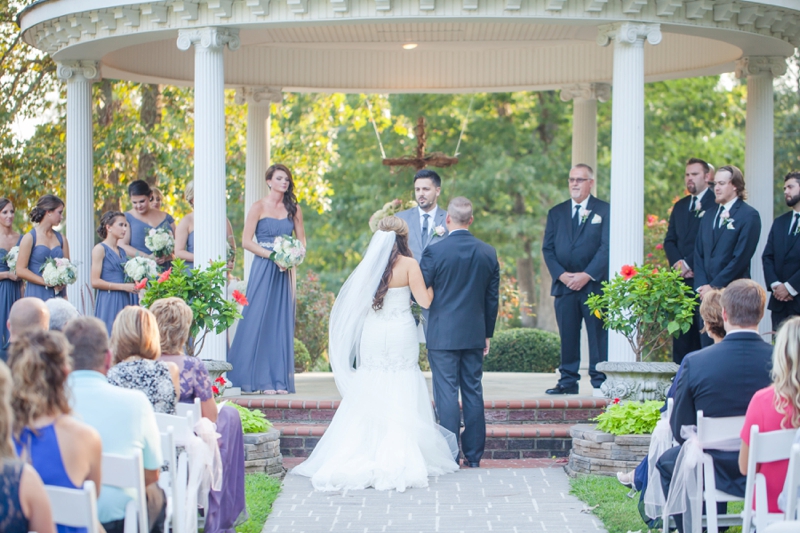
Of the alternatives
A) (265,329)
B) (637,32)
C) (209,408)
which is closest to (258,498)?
(209,408)

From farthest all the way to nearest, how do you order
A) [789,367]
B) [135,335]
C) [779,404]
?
[135,335]
[779,404]
[789,367]

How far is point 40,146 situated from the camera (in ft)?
46.5

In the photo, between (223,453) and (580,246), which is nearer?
(223,453)

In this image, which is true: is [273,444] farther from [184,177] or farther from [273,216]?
[184,177]

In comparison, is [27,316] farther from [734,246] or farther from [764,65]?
[764,65]

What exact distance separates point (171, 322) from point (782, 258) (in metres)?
6.18

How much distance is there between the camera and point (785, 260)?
370 inches

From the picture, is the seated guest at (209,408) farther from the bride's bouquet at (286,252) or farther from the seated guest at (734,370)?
the bride's bouquet at (286,252)

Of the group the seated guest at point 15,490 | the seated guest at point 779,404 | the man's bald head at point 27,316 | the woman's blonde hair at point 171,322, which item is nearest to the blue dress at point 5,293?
the woman's blonde hair at point 171,322

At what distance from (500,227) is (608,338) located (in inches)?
509

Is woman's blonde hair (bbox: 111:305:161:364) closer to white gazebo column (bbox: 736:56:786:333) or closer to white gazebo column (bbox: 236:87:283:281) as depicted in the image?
white gazebo column (bbox: 736:56:786:333)

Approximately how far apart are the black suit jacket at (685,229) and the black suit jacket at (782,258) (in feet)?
2.16

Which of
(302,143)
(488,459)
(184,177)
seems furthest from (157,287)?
(302,143)

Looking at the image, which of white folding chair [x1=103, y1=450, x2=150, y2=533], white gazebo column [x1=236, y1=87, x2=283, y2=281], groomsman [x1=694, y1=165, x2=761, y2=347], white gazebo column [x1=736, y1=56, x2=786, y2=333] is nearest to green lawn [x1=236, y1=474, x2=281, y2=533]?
white folding chair [x1=103, y1=450, x2=150, y2=533]
